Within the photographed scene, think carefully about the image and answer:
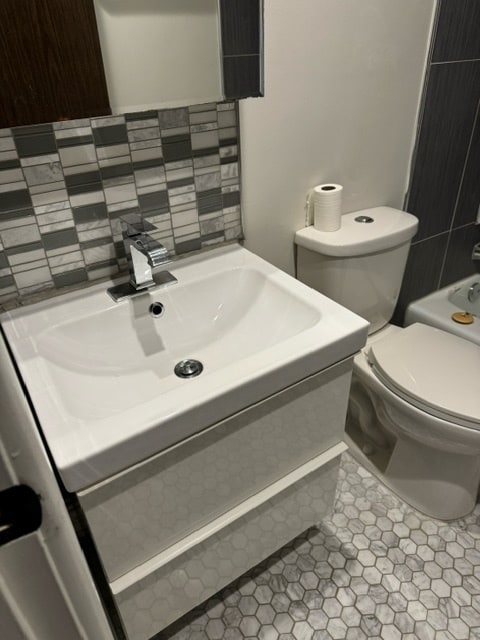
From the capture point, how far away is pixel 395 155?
4.80ft

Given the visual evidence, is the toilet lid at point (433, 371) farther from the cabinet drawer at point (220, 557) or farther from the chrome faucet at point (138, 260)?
the chrome faucet at point (138, 260)

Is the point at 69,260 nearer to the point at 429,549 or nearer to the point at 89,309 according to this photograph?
the point at 89,309

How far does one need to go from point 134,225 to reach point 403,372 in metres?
0.83

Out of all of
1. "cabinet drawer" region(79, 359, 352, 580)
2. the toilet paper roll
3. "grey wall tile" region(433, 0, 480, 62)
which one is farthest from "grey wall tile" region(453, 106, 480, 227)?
"cabinet drawer" region(79, 359, 352, 580)

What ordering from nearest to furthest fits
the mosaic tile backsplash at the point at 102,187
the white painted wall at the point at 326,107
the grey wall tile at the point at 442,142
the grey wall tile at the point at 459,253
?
1. the mosaic tile backsplash at the point at 102,187
2. the white painted wall at the point at 326,107
3. the grey wall tile at the point at 442,142
4. the grey wall tile at the point at 459,253

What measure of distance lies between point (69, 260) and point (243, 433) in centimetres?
53

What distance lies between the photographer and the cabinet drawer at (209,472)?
77cm

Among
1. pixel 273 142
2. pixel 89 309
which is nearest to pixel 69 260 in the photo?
pixel 89 309

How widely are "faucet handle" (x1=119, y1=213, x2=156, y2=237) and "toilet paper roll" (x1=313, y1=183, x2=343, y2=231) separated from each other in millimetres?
522

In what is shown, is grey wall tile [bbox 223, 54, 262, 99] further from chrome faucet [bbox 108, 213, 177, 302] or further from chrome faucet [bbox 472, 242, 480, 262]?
chrome faucet [bbox 472, 242, 480, 262]

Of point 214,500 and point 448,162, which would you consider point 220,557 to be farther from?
point 448,162

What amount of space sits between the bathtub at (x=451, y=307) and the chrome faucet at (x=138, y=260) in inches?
42.5

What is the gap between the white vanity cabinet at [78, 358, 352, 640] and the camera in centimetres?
79

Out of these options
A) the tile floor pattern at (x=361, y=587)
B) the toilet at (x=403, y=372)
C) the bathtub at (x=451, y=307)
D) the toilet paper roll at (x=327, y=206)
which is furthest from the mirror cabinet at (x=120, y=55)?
the tile floor pattern at (x=361, y=587)
